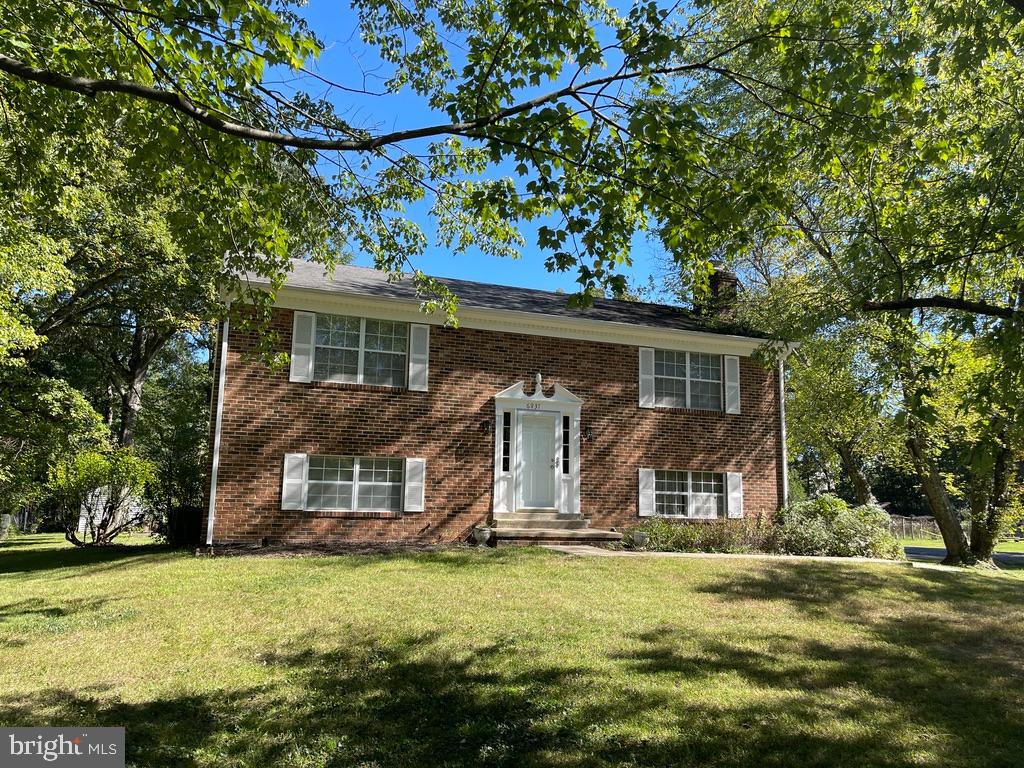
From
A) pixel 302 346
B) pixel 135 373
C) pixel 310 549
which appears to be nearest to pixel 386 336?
pixel 302 346

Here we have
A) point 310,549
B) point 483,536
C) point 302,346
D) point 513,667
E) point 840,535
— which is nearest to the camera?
point 513,667

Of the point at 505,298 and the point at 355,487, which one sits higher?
the point at 505,298

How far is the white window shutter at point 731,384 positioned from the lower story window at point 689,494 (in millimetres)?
1622

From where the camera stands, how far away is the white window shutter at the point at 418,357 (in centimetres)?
1312

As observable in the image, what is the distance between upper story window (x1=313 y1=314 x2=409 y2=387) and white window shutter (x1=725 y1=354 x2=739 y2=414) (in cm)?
769

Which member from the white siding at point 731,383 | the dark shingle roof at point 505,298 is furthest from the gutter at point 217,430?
the white siding at point 731,383

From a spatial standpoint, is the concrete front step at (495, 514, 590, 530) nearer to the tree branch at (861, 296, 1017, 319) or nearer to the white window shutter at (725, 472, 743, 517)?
the white window shutter at (725, 472, 743, 517)

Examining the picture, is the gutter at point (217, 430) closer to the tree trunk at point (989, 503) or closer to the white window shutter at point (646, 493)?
the white window shutter at point (646, 493)

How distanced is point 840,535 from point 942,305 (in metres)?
7.92

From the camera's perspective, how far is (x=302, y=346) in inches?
488

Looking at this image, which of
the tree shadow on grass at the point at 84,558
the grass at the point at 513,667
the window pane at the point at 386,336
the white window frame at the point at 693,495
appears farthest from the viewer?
the white window frame at the point at 693,495

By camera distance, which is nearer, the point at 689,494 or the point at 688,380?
the point at 689,494

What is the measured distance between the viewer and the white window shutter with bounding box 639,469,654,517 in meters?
14.4

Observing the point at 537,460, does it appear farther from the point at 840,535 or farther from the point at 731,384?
the point at 840,535
